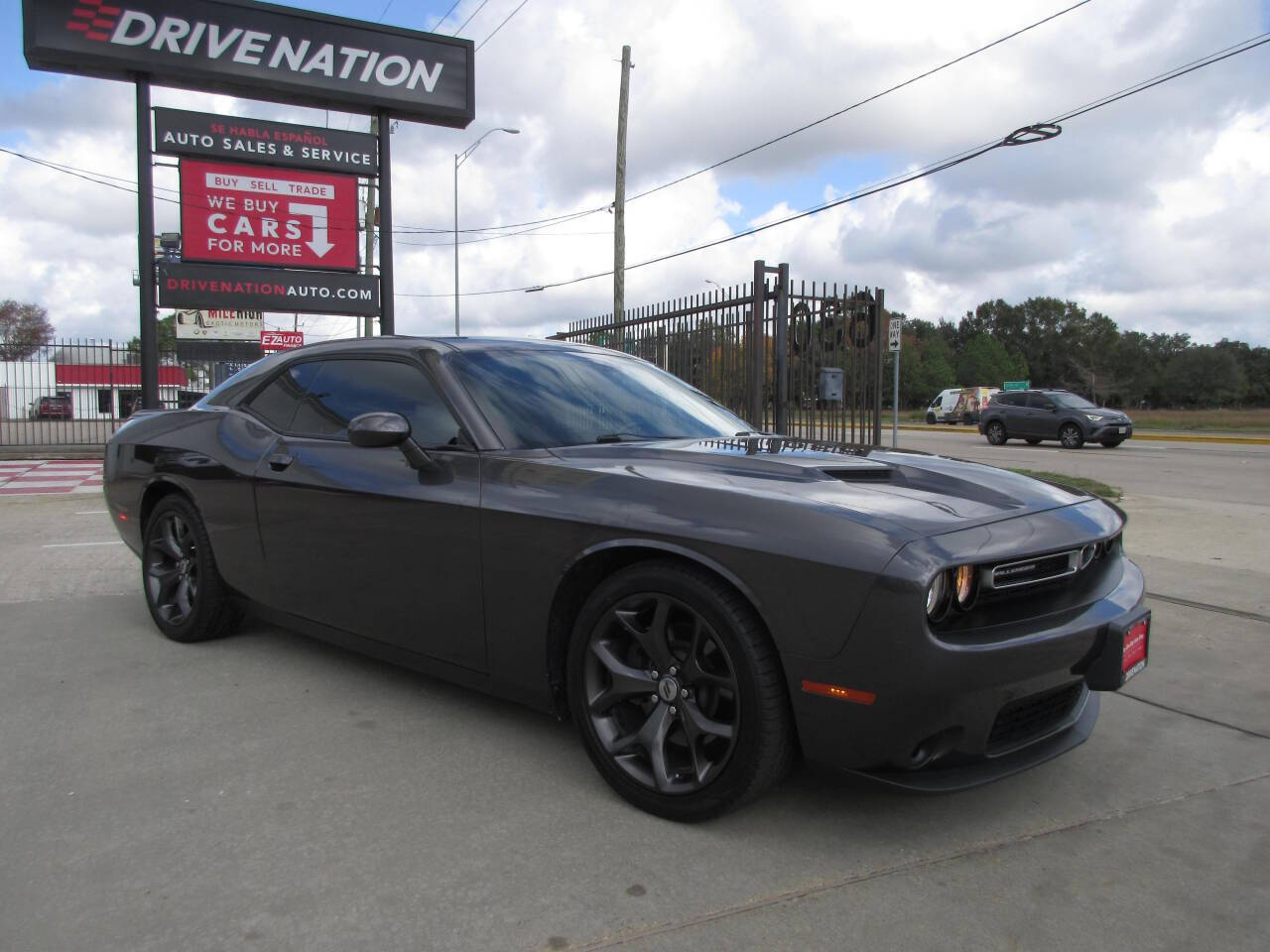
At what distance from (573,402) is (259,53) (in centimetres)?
1325

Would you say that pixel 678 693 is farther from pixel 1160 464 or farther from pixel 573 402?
pixel 1160 464

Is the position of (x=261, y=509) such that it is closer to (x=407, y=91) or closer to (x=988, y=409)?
(x=407, y=91)

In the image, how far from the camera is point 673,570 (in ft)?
8.60

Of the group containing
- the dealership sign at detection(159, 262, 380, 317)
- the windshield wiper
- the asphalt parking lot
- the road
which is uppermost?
the dealership sign at detection(159, 262, 380, 317)

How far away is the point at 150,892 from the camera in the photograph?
7.61 ft

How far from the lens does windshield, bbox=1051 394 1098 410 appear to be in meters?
23.8

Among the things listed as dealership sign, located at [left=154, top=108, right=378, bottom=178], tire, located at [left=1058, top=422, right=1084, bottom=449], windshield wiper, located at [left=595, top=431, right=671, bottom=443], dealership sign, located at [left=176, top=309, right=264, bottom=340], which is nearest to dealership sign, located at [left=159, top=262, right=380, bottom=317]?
dealership sign, located at [left=154, top=108, right=378, bottom=178]

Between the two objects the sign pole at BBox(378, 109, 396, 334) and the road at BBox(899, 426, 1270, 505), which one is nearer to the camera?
the road at BBox(899, 426, 1270, 505)

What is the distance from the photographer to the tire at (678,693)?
97.2 inches

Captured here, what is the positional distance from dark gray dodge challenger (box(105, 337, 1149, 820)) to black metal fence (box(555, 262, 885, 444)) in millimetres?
5146

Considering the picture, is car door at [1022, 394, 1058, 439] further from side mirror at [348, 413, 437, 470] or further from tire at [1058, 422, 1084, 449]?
side mirror at [348, 413, 437, 470]

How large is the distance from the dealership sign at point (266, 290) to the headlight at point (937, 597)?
582 inches

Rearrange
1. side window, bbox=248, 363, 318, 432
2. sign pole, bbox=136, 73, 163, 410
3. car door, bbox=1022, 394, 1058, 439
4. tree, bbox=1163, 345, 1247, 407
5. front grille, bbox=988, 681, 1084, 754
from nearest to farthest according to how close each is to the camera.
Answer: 1. front grille, bbox=988, 681, 1084, 754
2. side window, bbox=248, 363, 318, 432
3. sign pole, bbox=136, 73, 163, 410
4. car door, bbox=1022, 394, 1058, 439
5. tree, bbox=1163, 345, 1247, 407

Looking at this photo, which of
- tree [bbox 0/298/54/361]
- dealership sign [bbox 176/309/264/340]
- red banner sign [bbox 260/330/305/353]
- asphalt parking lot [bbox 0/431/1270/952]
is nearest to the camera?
asphalt parking lot [bbox 0/431/1270/952]
